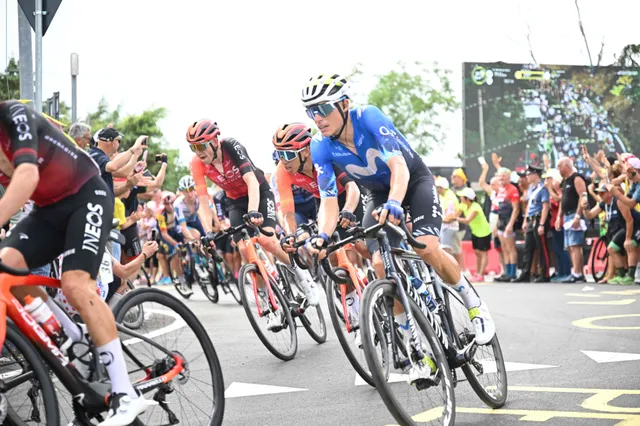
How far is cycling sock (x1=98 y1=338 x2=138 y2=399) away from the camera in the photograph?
492cm

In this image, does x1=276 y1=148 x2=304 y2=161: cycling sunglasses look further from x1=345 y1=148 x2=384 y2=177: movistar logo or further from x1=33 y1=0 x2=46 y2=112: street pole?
x1=345 y1=148 x2=384 y2=177: movistar logo

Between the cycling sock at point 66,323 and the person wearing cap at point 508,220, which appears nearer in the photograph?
the cycling sock at point 66,323

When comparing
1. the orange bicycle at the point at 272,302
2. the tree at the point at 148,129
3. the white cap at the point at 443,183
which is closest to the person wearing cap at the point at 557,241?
the white cap at the point at 443,183

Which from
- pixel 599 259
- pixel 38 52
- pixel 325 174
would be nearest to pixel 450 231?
pixel 599 259

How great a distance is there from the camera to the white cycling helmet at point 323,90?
265 inches

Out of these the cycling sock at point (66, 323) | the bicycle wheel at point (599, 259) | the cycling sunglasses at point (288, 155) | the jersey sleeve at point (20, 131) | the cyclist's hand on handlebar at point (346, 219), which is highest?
the jersey sleeve at point (20, 131)

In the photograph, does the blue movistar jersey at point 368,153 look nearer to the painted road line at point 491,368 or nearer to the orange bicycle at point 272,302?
the painted road line at point 491,368

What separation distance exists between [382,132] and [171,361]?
2198mm

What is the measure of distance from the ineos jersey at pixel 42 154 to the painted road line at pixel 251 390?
2.82 meters

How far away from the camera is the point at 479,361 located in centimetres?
659

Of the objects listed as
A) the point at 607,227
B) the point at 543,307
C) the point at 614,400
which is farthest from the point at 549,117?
the point at 614,400

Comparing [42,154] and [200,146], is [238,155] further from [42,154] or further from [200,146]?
[42,154]

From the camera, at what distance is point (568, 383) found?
740 cm

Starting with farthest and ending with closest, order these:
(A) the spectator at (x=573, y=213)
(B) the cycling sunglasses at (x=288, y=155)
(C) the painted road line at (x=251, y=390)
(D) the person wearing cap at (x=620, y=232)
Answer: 1. (A) the spectator at (x=573, y=213)
2. (D) the person wearing cap at (x=620, y=232)
3. (B) the cycling sunglasses at (x=288, y=155)
4. (C) the painted road line at (x=251, y=390)
